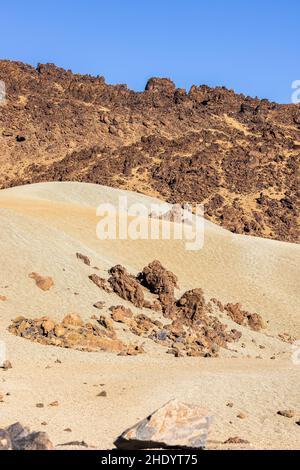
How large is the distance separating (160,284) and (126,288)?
1840mm

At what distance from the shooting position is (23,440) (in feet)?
34.3

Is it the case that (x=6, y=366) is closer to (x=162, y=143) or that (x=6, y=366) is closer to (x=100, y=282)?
(x=100, y=282)

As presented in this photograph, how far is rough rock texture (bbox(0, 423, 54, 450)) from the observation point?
10266mm

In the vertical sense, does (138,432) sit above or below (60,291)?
below

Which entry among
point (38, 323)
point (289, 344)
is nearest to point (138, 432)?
point (38, 323)

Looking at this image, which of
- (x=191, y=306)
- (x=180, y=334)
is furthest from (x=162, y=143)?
(x=180, y=334)

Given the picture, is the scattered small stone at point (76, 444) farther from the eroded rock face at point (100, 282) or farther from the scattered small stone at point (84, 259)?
the scattered small stone at point (84, 259)

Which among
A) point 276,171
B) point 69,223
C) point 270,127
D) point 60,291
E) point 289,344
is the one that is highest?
point 270,127

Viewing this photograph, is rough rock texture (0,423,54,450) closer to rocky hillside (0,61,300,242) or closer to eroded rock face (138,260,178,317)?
eroded rock face (138,260,178,317)

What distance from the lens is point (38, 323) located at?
20000 millimetres

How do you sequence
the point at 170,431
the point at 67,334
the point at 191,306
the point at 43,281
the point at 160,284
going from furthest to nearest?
the point at 160,284
the point at 191,306
the point at 43,281
the point at 67,334
the point at 170,431

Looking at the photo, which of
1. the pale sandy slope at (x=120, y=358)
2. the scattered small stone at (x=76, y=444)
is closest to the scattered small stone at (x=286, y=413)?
the pale sandy slope at (x=120, y=358)

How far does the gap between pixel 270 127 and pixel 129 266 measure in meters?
48.0
